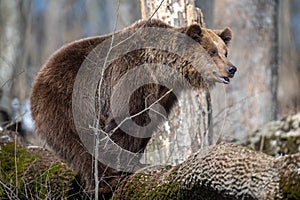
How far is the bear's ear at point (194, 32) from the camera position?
585 cm

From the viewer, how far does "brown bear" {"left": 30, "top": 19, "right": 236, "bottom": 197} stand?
5828 mm

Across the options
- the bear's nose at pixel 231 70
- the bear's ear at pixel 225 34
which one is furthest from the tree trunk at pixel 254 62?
the bear's nose at pixel 231 70

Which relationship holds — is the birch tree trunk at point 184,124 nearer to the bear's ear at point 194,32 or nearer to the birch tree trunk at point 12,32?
the bear's ear at point 194,32

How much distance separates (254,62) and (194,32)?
4.72 metres

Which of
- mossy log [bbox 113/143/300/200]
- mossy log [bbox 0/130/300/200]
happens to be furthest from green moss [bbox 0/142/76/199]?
mossy log [bbox 113/143/300/200]

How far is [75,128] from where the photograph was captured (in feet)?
19.4

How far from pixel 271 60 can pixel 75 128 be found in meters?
5.35

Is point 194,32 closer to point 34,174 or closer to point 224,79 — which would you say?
point 224,79

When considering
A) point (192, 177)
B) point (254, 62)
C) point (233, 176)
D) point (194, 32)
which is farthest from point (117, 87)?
point (254, 62)

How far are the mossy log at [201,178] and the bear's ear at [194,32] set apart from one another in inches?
53.6

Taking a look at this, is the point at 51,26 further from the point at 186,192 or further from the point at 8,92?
the point at 186,192

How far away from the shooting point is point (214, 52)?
600 centimetres

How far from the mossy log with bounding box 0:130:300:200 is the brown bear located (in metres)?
0.28

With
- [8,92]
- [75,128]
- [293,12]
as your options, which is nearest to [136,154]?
[75,128]
